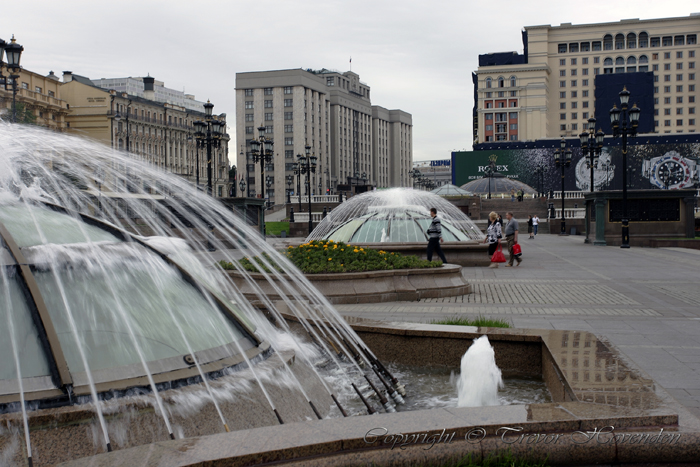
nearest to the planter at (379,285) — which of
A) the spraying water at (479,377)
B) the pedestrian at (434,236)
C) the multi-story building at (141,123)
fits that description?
the pedestrian at (434,236)

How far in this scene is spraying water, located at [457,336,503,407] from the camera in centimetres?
524

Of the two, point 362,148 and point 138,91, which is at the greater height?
point 138,91

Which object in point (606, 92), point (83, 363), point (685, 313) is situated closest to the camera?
point (83, 363)

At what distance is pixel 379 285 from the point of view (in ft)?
39.5

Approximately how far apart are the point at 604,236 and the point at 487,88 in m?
102

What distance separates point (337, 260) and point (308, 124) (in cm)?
11752

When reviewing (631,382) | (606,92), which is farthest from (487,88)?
(631,382)

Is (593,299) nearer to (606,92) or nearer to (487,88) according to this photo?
(606,92)

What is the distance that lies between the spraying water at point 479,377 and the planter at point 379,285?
553cm

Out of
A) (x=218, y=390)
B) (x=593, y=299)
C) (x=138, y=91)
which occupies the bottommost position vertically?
(x=593, y=299)

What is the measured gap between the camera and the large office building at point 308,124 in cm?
12569

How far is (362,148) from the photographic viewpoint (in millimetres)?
155375

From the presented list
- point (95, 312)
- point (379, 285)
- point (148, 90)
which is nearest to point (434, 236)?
point (379, 285)

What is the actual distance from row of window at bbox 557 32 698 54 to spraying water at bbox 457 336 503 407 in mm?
139734
